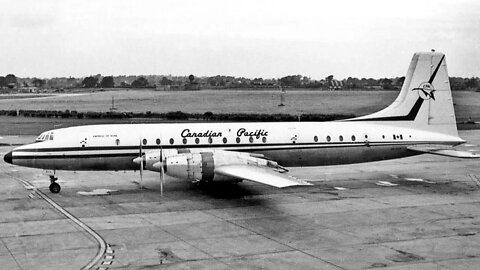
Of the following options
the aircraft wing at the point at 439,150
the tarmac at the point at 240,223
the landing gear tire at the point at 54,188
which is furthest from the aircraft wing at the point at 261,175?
the aircraft wing at the point at 439,150

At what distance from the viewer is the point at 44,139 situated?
25.6m

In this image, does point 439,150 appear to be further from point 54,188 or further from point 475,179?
point 54,188

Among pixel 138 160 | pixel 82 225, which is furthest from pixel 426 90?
pixel 82 225

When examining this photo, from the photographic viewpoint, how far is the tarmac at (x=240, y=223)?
15570 mm

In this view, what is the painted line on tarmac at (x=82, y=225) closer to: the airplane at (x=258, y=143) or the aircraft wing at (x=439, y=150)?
the airplane at (x=258, y=143)

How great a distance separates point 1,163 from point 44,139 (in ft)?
36.4

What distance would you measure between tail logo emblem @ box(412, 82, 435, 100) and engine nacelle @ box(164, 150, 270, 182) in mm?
11115

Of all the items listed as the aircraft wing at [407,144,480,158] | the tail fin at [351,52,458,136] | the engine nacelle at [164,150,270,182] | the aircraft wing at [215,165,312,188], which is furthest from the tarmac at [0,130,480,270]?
the tail fin at [351,52,458,136]

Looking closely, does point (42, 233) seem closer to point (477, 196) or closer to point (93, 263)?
point (93, 263)

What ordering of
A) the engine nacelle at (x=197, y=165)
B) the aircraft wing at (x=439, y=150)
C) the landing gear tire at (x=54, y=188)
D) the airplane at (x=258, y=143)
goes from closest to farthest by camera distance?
the engine nacelle at (x=197, y=165), the airplane at (x=258, y=143), the landing gear tire at (x=54, y=188), the aircraft wing at (x=439, y=150)

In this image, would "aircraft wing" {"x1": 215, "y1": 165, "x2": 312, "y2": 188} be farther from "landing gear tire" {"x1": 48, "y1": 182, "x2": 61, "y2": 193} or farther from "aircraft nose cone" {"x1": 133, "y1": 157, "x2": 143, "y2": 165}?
"landing gear tire" {"x1": 48, "y1": 182, "x2": 61, "y2": 193}

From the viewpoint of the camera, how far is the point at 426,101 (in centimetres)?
2902

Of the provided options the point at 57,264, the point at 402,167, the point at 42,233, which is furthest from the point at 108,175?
the point at 402,167

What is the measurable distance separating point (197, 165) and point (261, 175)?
120 inches
